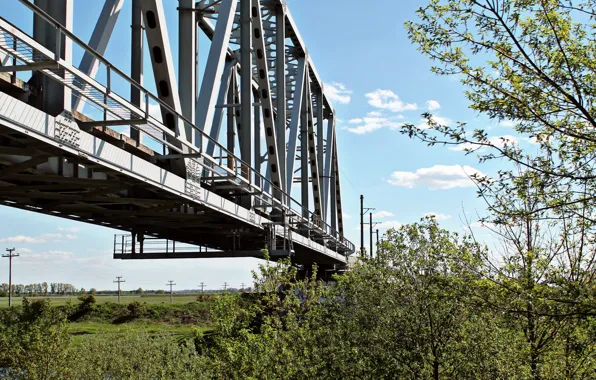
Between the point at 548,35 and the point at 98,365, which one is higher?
the point at 548,35

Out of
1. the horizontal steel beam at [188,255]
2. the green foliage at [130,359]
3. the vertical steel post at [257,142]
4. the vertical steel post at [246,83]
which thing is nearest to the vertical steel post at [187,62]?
the vertical steel post at [246,83]

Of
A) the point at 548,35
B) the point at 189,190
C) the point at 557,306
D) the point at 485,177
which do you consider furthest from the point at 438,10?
the point at 189,190

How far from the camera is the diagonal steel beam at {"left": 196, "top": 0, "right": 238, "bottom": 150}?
1531 cm

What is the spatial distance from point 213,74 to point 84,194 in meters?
4.49

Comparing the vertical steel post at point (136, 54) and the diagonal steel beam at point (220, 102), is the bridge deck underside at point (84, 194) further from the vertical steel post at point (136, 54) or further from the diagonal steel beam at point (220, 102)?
the diagonal steel beam at point (220, 102)

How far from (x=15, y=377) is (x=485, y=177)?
599 inches

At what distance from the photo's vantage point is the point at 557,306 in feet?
24.7

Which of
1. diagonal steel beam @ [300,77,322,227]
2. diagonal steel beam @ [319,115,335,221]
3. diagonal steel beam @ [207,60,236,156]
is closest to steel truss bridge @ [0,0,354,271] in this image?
diagonal steel beam @ [207,60,236,156]

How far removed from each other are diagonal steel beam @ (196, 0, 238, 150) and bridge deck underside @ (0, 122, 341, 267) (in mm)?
2054

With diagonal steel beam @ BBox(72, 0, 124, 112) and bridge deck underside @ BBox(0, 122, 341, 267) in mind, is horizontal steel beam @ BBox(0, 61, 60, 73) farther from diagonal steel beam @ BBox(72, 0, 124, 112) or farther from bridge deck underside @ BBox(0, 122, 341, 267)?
diagonal steel beam @ BBox(72, 0, 124, 112)

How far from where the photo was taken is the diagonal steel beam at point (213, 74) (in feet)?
50.2

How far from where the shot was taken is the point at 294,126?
31.2 metres

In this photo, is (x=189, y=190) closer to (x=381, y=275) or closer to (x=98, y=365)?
(x=381, y=275)

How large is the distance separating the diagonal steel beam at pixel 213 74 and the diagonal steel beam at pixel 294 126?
1014 centimetres
